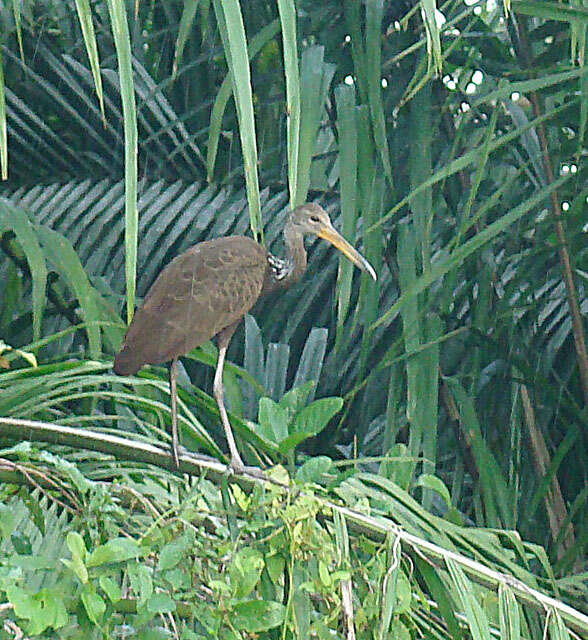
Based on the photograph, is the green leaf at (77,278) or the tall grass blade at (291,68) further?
the green leaf at (77,278)

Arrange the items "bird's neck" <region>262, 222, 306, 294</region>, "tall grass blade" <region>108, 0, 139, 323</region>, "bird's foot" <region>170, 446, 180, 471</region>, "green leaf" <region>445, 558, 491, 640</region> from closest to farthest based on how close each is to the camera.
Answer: "tall grass blade" <region>108, 0, 139, 323</region>
"green leaf" <region>445, 558, 491, 640</region>
"bird's foot" <region>170, 446, 180, 471</region>
"bird's neck" <region>262, 222, 306, 294</region>

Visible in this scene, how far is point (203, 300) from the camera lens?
151 cm

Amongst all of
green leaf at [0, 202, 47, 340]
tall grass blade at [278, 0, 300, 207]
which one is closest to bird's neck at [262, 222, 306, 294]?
green leaf at [0, 202, 47, 340]

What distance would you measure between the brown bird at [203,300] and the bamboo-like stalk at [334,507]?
0.41 feet

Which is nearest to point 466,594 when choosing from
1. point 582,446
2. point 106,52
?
point 582,446

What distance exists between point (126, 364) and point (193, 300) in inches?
7.0

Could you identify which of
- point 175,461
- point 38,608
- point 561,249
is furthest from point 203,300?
point 38,608

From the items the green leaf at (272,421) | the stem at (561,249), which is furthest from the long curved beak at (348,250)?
the green leaf at (272,421)

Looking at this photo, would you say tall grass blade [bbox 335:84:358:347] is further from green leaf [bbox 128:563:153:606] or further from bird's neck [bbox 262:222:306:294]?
green leaf [bbox 128:563:153:606]

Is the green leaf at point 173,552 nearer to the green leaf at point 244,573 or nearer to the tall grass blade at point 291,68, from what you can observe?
the green leaf at point 244,573

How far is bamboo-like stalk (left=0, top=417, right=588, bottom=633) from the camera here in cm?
102

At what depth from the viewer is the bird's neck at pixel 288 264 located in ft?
5.80

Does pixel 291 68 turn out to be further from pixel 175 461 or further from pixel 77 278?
pixel 77 278

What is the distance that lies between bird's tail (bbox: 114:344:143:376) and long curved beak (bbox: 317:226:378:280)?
0.39m
